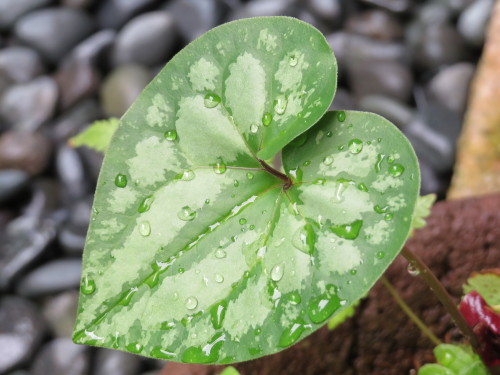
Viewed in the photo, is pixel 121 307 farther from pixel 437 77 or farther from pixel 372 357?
pixel 437 77

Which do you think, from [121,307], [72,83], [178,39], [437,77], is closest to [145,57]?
[178,39]

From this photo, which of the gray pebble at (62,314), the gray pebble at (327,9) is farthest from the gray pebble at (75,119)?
the gray pebble at (327,9)

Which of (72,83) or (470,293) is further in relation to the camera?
(72,83)

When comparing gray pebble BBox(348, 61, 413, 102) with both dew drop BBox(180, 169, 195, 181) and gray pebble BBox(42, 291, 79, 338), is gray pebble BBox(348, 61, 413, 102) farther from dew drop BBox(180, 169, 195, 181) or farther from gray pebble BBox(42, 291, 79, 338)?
dew drop BBox(180, 169, 195, 181)

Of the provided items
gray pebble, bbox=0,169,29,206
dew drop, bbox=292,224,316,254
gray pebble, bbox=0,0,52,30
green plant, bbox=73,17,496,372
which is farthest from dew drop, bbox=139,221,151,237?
gray pebble, bbox=0,0,52,30

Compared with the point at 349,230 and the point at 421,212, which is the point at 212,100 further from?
the point at 421,212

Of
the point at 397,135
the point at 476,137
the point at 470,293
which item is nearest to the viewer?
the point at 397,135

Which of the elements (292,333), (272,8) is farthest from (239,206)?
(272,8)
